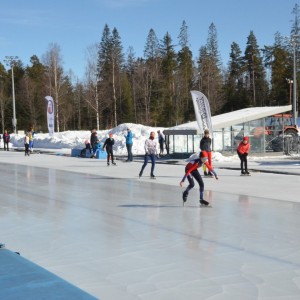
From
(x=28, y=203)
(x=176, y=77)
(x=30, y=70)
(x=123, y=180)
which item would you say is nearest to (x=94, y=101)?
(x=176, y=77)

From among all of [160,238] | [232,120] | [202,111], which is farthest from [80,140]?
[160,238]

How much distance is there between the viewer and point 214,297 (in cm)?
451

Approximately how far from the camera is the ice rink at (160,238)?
4.91 metres

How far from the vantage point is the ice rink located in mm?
4910

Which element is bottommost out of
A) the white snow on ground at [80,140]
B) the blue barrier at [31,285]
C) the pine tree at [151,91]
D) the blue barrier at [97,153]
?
the blue barrier at [31,285]

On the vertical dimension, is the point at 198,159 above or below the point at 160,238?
above

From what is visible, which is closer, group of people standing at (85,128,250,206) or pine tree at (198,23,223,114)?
group of people standing at (85,128,250,206)

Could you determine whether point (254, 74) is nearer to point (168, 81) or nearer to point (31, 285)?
point (168, 81)

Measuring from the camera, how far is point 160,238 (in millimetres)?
7059

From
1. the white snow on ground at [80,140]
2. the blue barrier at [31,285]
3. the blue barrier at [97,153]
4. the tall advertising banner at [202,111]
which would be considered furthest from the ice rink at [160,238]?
the white snow on ground at [80,140]

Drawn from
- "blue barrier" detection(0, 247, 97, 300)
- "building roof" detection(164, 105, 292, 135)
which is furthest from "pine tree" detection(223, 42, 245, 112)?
"blue barrier" detection(0, 247, 97, 300)

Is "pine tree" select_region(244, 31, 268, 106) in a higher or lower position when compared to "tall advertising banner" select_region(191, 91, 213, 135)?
higher

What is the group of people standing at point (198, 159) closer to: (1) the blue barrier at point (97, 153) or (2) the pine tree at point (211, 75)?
(1) the blue barrier at point (97, 153)

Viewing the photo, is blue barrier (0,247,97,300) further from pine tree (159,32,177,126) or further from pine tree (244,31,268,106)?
pine tree (244,31,268,106)
